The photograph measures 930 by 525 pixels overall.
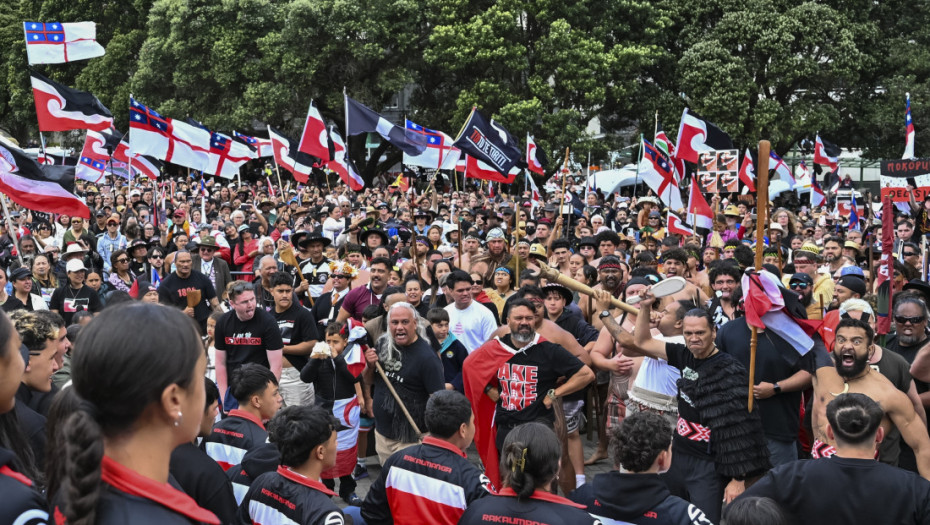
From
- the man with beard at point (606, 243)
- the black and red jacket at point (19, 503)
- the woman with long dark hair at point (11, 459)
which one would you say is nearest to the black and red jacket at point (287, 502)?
the woman with long dark hair at point (11, 459)

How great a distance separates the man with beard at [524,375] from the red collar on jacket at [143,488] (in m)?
4.89

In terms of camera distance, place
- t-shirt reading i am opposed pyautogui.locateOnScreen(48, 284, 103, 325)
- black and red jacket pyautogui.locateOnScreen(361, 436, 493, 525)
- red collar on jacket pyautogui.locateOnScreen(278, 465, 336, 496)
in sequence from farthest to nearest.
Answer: t-shirt reading i am opposed pyautogui.locateOnScreen(48, 284, 103, 325) → black and red jacket pyautogui.locateOnScreen(361, 436, 493, 525) → red collar on jacket pyautogui.locateOnScreen(278, 465, 336, 496)

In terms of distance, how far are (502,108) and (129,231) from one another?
1744 cm

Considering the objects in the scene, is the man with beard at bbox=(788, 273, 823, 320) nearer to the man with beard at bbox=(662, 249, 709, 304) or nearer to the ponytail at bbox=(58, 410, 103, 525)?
the man with beard at bbox=(662, 249, 709, 304)

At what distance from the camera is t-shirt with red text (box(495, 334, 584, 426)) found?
22.0 feet

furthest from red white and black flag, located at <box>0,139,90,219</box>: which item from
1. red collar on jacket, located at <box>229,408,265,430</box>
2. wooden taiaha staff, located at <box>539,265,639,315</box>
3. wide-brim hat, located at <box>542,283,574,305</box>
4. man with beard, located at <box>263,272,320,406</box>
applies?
wooden taiaha staff, located at <box>539,265,639,315</box>

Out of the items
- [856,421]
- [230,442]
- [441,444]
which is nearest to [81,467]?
[441,444]

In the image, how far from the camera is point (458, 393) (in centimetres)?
487

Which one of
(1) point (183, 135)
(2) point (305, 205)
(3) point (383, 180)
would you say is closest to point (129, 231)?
(1) point (183, 135)

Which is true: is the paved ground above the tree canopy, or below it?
below

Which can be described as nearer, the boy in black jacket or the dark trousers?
the boy in black jacket

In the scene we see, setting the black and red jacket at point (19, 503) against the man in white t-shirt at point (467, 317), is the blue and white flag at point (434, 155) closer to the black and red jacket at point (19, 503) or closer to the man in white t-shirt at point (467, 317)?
the man in white t-shirt at point (467, 317)

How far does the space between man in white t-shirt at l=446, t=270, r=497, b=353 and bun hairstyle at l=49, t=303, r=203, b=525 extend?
6918 mm

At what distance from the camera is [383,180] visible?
38.8 metres
